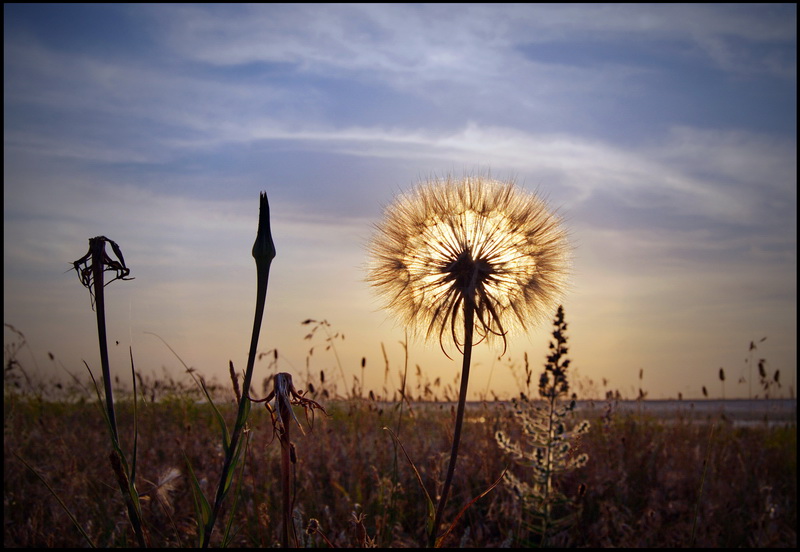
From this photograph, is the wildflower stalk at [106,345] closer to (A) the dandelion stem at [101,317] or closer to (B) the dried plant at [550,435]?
(A) the dandelion stem at [101,317]

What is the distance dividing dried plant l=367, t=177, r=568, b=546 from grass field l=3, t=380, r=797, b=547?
0.56 metres

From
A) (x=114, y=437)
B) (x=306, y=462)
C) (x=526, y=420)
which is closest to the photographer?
(x=114, y=437)

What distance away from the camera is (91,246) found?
54.3 inches

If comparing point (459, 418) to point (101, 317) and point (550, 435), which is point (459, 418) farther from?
point (550, 435)

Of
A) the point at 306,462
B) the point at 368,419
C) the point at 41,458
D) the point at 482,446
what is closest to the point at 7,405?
the point at 41,458

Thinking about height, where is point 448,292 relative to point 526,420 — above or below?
above

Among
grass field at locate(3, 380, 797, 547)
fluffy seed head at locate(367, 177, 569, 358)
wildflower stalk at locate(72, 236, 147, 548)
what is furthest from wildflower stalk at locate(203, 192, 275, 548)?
fluffy seed head at locate(367, 177, 569, 358)

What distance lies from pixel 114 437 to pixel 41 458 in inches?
205

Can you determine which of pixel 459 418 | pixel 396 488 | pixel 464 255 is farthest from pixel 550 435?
pixel 459 418

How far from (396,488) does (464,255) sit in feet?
5.30

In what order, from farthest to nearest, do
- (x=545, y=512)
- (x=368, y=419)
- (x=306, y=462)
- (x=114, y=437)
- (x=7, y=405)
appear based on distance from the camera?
(x=7, y=405)
(x=368, y=419)
(x=306, y=462)
(x=545, y=512)
(x=114, y=437)

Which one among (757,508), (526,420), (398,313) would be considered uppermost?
(398,313)

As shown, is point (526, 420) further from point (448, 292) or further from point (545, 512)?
point (448, 292)

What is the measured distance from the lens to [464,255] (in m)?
2.38
